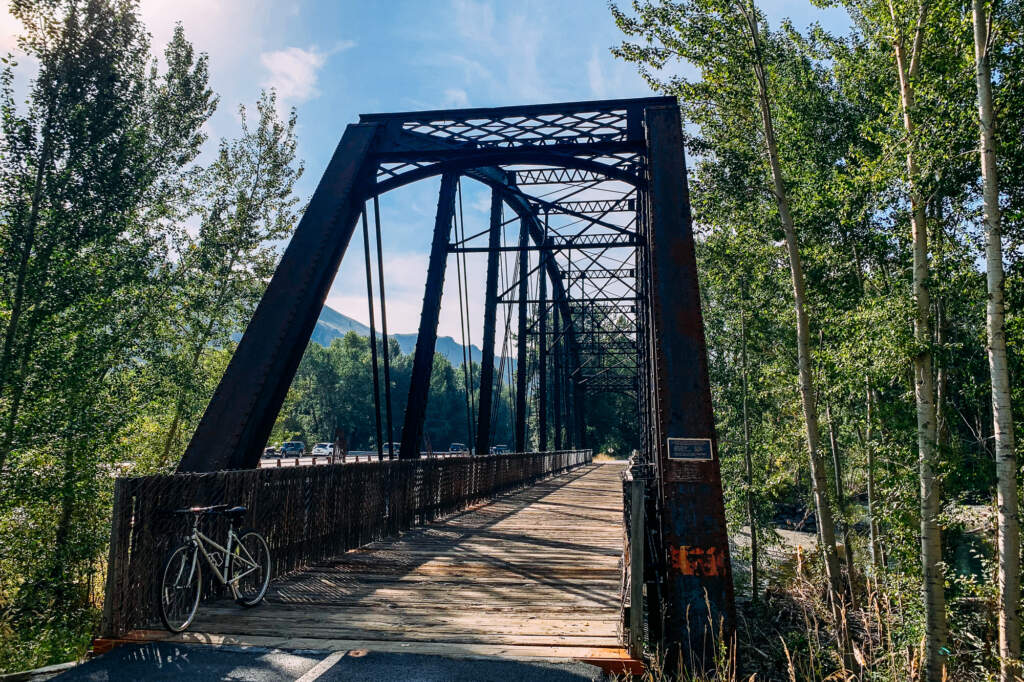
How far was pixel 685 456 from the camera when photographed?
218 inches

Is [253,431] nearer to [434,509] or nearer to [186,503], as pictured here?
[186,503]

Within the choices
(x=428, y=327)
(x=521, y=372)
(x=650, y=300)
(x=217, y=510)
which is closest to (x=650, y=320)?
(x=650, y=300)

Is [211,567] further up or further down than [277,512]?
further down

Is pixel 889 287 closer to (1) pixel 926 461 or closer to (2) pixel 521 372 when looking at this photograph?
(1) pixel 926 461

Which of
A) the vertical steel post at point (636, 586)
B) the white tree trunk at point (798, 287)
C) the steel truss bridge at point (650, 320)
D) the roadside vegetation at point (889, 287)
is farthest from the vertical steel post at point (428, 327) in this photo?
the vertical steel post at point (636, 586)

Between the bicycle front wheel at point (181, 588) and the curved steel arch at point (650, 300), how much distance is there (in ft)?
5.40

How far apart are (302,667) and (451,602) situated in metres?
1.77

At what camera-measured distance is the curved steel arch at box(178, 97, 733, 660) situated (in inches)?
204

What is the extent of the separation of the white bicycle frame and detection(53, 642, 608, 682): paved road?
2.71ft

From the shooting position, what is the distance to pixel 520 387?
22.7 m

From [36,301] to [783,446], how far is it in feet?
69.7

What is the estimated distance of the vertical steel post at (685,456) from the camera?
4.93 meters

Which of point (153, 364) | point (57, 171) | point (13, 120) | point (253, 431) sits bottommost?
point (253, 431)

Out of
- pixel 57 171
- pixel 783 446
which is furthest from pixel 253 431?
pixel 783 446
